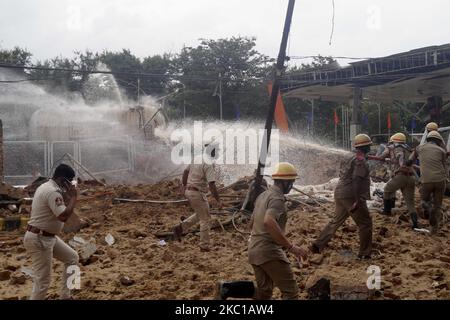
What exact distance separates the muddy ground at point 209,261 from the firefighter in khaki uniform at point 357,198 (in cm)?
24

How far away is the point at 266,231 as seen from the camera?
4.73 meters

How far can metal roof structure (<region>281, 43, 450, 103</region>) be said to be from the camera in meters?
14.9

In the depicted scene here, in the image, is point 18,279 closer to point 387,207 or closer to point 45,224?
point 45,224

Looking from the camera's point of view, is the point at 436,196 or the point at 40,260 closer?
the point at 40,260

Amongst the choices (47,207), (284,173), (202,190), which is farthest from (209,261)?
(284,173)

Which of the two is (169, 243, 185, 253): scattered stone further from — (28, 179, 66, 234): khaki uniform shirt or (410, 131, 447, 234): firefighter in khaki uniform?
(410, 131, 447, 234): firefighter in khaki uniform

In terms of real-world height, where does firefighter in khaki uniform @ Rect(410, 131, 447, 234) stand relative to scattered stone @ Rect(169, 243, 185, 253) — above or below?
above

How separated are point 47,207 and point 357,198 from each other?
13.7 ft

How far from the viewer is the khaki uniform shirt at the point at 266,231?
4.64 metres

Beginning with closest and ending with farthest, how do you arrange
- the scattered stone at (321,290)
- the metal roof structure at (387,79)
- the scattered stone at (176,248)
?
the scattered stone at (321,290)
the scattered stone at (176,248)
the metal roof structure at (387,79)

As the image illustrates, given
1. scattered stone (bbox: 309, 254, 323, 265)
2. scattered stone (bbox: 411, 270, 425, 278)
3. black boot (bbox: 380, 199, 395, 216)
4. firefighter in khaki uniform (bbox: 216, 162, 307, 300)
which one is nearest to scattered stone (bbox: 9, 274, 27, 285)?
firefighter in khaki uniform (bbox: 216, 162, 307, 300)

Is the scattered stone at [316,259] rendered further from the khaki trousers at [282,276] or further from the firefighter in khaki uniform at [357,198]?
the khaki trousers at [282,276]

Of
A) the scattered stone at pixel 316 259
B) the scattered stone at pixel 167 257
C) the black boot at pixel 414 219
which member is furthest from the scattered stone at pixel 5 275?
the black boot at pixel 414 219
